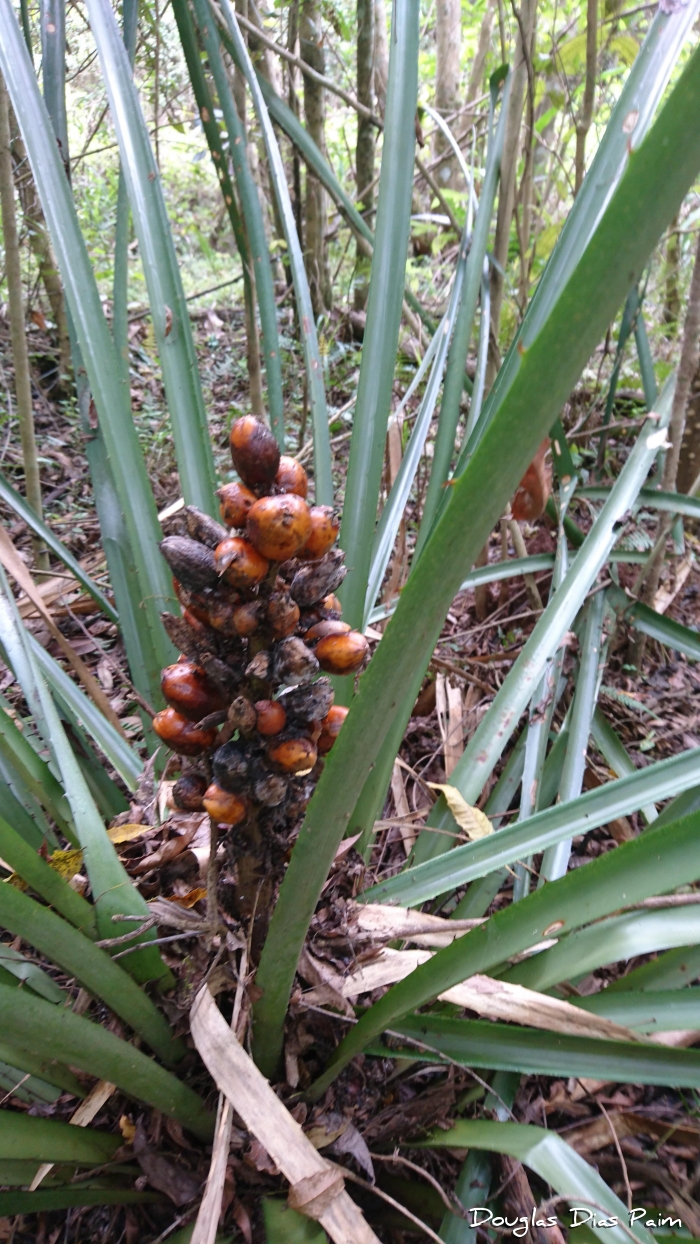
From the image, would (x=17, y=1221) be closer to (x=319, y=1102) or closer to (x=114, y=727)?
(x=319, y=1102)

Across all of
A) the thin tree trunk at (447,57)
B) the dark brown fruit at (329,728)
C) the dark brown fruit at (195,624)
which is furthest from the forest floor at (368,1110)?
the thin tree trunk at (447,57)

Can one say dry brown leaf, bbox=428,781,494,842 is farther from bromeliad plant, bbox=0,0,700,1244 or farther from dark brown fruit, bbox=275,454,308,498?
dark brown fruit, bbox=275,454,308,498

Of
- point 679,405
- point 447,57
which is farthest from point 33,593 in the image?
point 447,57

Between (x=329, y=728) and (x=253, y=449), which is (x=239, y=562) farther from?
(x=329, y=728)

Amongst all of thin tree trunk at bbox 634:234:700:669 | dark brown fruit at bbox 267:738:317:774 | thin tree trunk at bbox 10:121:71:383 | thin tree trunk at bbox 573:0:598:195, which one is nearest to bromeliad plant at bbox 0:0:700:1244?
dark brown fruit at bbox 267:738:317:774

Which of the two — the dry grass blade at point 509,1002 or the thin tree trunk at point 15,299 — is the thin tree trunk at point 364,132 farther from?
the dry grass blade at point 509,1002
